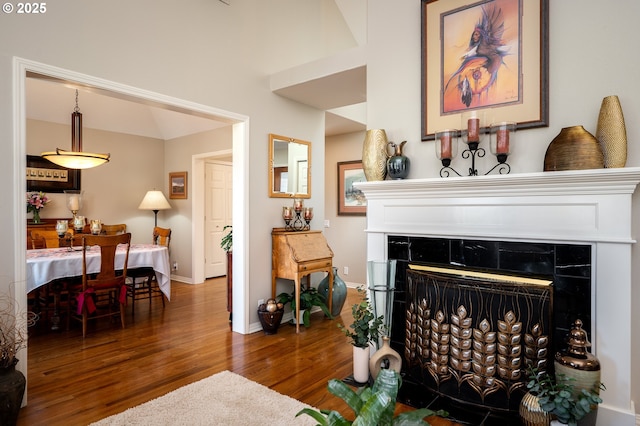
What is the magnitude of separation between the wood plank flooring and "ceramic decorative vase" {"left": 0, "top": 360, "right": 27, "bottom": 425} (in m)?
0.15

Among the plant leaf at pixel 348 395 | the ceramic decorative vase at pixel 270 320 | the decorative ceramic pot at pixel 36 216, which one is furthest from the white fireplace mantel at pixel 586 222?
the decorative ceramic pot at pixel 36 216

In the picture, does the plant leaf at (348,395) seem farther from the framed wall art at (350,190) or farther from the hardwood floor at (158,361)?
the framed wall art at (350,190)

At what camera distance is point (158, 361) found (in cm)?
302

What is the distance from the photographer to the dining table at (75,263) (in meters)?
3.49

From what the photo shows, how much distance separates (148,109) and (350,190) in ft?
11.9

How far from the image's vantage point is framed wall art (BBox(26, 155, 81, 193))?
5.03 meters

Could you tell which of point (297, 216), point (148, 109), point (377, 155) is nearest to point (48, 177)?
point (148, 109)

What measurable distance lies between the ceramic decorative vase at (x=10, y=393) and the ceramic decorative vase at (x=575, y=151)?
10.8ft

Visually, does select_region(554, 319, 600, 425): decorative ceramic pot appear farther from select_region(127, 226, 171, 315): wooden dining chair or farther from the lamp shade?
the lamp shade

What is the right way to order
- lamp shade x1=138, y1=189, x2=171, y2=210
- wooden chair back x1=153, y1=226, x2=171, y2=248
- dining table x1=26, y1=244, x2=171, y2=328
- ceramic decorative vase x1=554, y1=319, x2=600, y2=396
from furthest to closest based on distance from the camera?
lamp shade x1=138, y1=189, x2=171, y2=210 → wooden chair back x1=153, y1=226, x2=171, y2=248 → dining table x1=26, y1=244, x2=171, y2=328 → ceramic decorative vase x1=554, y1=319, x2=600, y2=396

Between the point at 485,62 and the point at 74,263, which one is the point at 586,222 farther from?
the point at 74,263

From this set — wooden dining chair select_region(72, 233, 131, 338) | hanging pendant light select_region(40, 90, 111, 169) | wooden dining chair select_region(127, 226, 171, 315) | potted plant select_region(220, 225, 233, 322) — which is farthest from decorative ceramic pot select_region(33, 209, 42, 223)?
potted plant select_region(220, 225, 233, 322)

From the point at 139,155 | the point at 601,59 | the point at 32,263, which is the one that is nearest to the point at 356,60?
the point at 601,59

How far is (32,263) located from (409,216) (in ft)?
11.4
